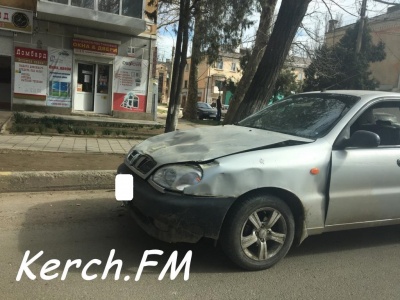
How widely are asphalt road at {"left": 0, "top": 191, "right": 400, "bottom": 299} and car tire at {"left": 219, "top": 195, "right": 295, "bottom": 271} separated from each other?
0.46ft

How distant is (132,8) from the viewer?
53.0ft

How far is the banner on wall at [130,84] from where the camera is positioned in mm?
17172

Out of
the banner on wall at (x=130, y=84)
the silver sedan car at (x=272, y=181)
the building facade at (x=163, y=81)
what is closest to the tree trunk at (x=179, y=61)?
the banner on wall at (x=130, y=84)

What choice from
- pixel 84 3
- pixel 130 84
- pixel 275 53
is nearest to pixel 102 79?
pixel 130 84

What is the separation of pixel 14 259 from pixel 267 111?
10.7 ft

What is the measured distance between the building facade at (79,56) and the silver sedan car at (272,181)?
36.7 ft

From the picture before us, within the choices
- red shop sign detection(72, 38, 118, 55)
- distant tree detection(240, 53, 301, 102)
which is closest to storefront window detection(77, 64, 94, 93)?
red shop sign detection(72, 38, 118, 55)

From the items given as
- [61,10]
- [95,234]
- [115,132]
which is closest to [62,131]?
[115,132]

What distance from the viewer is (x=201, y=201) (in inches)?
133

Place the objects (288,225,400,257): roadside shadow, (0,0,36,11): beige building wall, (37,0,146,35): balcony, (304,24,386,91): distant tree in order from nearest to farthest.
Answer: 1. (288,225,400,257): roadside shadow
2. (37,0,146,35): balcony
3. (0,0,36,11): beige building wall
4. (304,24,386,91): distant tree

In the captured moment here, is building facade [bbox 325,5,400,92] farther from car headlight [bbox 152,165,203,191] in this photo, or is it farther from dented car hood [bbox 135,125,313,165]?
car headlight [bbox 152,165,203,191]

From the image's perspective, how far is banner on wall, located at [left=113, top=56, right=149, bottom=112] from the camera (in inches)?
676

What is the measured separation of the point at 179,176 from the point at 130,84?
14524 mm

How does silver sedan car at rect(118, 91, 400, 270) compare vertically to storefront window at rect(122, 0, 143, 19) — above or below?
below
